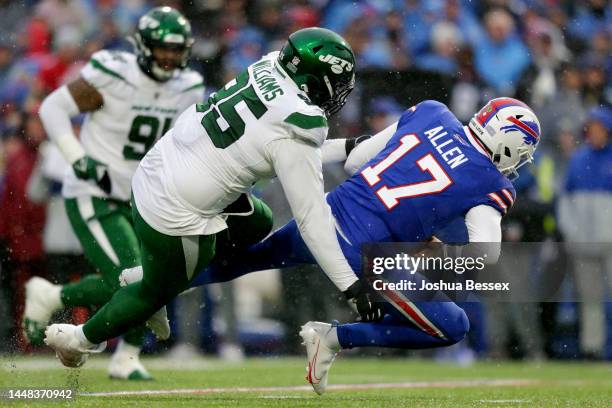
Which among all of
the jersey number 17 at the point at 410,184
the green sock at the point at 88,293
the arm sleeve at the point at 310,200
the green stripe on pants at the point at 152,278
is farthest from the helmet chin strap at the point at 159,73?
the arm sleeve at the point at 310,200

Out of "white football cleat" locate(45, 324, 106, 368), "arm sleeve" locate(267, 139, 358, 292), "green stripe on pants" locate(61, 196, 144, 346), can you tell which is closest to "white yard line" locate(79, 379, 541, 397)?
"white football cleat" locate(45, 324, 106, 368)

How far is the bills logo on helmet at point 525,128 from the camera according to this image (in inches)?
221

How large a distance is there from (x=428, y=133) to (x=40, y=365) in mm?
3350

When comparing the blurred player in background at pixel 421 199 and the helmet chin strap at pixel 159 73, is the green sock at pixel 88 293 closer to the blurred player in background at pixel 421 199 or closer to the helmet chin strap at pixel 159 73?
the helmet chin strap at pixel 159 73

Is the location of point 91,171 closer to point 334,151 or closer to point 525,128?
point 334,151

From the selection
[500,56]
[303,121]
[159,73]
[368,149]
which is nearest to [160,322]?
[368,149]

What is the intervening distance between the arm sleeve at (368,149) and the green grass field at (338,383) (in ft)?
3.68

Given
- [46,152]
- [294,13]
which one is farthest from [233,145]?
[294,13]

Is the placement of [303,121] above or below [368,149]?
above

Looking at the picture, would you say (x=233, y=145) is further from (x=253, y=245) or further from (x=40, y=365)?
(x=40, y=365)

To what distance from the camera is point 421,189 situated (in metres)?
5.59

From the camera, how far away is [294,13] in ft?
34.4

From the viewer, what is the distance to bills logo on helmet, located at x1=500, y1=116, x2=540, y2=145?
5.60 meters

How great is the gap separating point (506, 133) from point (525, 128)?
0.10m
